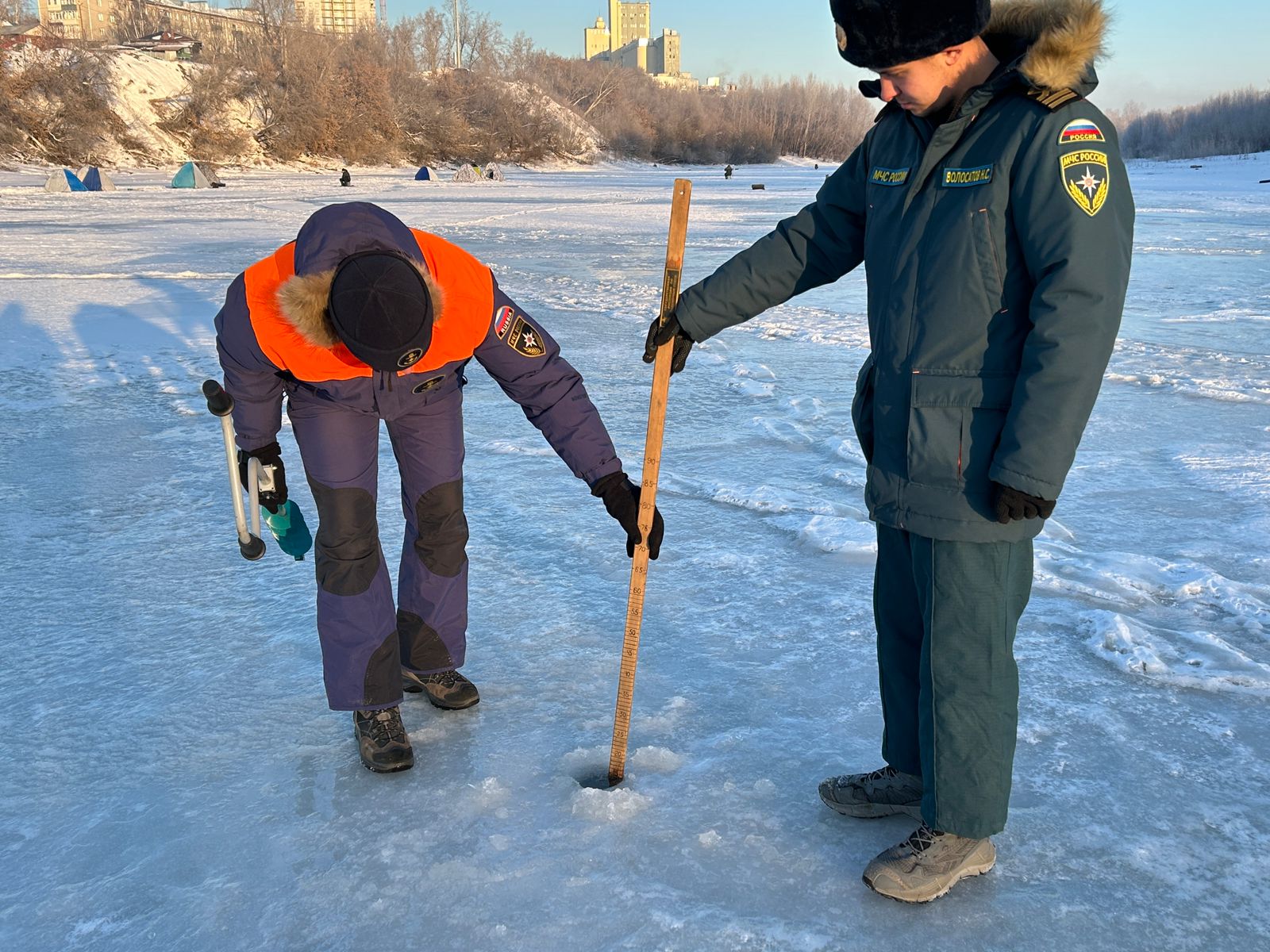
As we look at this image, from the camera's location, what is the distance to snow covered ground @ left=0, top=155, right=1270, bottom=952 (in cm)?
202

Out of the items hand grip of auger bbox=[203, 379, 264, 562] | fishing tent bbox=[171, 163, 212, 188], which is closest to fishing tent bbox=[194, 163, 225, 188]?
fishing tent bbox=[171, 163, 212, 188]

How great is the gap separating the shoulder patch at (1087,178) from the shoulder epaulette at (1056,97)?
0.30ft

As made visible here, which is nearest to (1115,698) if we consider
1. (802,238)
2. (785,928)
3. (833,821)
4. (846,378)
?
(833,821)

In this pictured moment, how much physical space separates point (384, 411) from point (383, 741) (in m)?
0.82

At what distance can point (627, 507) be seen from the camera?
2.50m

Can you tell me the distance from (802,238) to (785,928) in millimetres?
1448

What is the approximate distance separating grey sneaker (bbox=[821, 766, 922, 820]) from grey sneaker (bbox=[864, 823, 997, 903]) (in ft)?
0.56

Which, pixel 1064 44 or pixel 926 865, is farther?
pixel 926 865

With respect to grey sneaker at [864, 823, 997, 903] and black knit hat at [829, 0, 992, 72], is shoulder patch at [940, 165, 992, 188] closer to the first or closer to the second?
black knit hat at [829, 0, 992, 72]

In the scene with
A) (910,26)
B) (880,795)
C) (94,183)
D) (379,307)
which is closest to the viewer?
(910,26)

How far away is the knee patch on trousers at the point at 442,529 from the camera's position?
2719 millimetres

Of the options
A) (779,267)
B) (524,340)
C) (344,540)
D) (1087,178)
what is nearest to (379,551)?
(344,540)

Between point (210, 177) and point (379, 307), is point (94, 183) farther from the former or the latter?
point (379, 307)

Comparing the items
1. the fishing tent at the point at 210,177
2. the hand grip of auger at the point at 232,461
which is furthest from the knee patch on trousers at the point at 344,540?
the fishing tent at the point at 210,177
